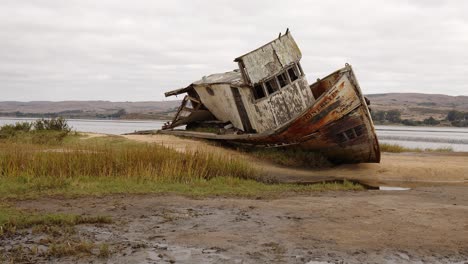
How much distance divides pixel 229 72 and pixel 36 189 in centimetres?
1231

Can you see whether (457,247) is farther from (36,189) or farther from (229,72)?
(229,72)

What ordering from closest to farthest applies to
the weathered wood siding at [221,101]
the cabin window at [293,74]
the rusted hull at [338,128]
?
the rusted hull at [338,128] → the cabin window at [293,74] → the weathered wood siding at [221,101]

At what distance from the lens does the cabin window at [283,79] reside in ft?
49.5

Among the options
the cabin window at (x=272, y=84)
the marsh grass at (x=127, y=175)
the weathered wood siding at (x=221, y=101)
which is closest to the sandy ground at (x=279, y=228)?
the marsh grass at (x=127, y=175)

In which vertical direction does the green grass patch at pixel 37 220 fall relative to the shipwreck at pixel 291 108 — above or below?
below

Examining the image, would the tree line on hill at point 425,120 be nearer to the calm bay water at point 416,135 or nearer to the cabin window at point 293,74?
the calm bay water at point 416,135

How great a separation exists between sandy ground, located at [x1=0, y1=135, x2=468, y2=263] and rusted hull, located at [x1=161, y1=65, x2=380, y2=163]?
12.3 ft

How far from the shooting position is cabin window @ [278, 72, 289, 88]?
49.5ft

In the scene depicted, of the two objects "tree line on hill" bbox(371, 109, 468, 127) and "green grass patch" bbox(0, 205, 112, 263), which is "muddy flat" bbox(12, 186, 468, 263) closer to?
"green grass patch" bbox(0, 205, 112, 263)

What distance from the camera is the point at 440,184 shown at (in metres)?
11.9

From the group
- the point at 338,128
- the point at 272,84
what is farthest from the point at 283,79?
the point at 338,128

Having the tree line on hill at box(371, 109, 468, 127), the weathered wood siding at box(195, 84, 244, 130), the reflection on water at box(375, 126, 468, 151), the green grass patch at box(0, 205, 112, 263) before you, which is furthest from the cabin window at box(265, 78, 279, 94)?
the tree line on hill at box(371, 109, 468, 127)

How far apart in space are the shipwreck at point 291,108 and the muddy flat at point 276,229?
4.58m

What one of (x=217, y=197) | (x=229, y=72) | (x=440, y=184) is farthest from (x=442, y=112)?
(x=217, y=197)
